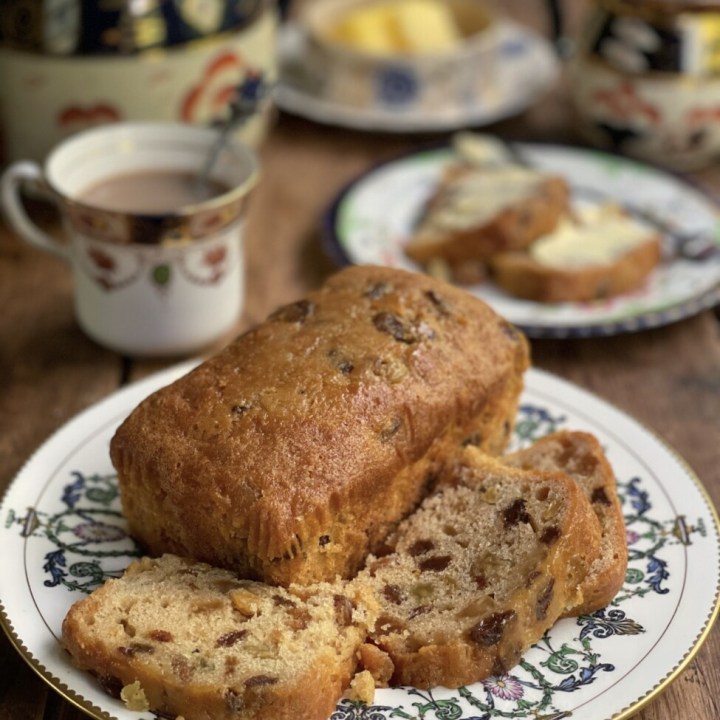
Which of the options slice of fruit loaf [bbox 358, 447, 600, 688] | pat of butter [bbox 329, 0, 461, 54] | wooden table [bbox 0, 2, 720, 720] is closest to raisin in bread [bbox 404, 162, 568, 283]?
wooden table [bbox 0, 2, 720, 720]

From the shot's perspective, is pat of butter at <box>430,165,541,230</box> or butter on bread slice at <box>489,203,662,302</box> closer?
butter on bread slice at <box>489,203,662,302</box>

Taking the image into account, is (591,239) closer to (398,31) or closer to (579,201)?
(579,201)

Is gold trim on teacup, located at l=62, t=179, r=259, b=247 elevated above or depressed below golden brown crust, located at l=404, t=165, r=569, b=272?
above

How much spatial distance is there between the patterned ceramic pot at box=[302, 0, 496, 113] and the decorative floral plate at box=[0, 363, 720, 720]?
1422mm

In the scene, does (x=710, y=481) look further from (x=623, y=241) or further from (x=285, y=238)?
(x=285, y=238)

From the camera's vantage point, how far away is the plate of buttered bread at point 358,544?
143cm

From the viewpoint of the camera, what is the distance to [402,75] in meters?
3.23

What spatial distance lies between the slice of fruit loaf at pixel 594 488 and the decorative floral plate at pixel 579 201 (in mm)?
537

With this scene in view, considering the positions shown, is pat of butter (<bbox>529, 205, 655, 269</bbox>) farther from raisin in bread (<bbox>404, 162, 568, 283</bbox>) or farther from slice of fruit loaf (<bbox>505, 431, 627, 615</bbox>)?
slice of fruit loaf (<bbox>505, 431, 627, 615</bbox>)

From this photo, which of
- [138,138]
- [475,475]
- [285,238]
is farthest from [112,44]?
[475,475]

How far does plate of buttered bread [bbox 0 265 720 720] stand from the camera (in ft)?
4.70

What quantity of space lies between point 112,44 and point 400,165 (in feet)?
2.79

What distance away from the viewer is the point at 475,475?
5.74 feet

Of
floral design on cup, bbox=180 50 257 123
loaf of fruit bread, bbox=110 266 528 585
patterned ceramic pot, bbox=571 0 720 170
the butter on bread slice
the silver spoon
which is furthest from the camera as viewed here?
patterned ceramic pot, bbox=571 0 720 170
